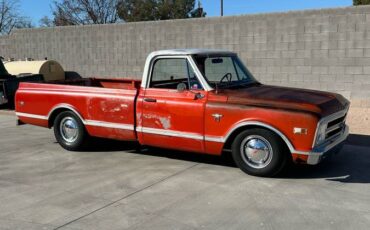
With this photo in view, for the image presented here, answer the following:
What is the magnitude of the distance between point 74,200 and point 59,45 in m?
13.8

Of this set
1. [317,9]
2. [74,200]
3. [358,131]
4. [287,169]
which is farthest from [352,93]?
[74,200]

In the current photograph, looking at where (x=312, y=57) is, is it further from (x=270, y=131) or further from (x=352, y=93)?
(x=270, y=131)

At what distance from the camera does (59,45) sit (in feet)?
60.1

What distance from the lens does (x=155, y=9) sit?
166ft

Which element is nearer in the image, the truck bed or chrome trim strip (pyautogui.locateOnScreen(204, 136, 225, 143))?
chrome trim strip (pyautogui.locateOnScreen(204, 136, 225, 143))

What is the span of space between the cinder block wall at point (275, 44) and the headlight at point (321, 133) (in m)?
6.55

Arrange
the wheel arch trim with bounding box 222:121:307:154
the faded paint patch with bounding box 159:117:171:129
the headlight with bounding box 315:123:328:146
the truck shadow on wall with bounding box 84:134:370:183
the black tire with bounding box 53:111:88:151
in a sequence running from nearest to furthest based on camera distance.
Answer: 1. the headlight with bounding box 315:123:328:146
2. the wheel arch trim with bounding box 222:121:307:154
3. the truck shadow on wall with bounding box 84:134:370:183
4. the faded paint patch with bounding box 159:117:171:129
5. the black tire with bounding box 53:111:88:151

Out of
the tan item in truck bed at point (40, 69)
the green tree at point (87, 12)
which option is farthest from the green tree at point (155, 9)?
the tan item in truck bed at point (40, 69)

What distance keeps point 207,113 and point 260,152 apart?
909 mm

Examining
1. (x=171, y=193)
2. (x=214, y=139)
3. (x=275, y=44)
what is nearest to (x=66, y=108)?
(x=214, y=139)

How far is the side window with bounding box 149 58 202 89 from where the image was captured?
22.4 ft

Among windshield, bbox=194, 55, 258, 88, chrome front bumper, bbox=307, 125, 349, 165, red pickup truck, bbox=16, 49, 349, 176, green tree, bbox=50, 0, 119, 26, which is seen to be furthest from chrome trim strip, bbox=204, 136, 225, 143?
green tree, bbox=50, 0, 119, 26

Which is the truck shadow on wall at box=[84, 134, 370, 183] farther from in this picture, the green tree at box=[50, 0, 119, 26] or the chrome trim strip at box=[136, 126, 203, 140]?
the green tree at box=[50, 0, 119, 26]

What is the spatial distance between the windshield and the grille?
1.50 meters
